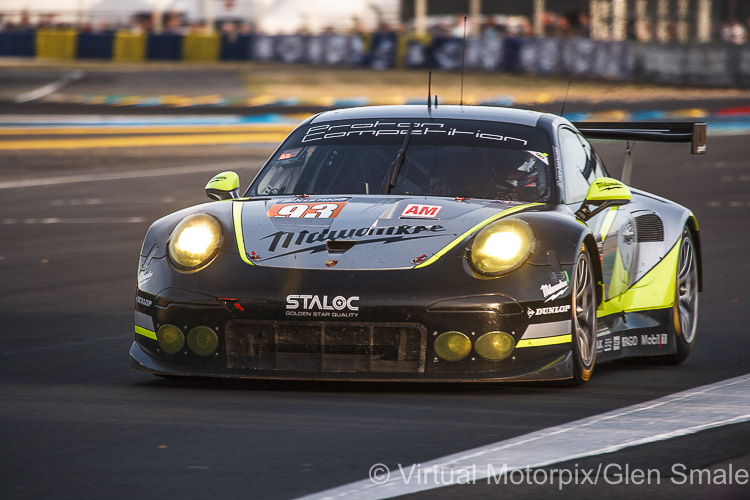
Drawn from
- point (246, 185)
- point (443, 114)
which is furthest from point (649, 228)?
point (246, 185)

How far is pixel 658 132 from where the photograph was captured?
796 cm

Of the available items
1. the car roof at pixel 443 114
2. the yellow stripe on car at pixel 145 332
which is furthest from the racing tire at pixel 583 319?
the yellow stripe on car at pixel 145 332

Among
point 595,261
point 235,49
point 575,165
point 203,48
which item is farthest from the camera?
point 235,49

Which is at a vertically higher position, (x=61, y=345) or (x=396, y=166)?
(x=396, y=166)

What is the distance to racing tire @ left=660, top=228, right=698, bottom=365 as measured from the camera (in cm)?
711

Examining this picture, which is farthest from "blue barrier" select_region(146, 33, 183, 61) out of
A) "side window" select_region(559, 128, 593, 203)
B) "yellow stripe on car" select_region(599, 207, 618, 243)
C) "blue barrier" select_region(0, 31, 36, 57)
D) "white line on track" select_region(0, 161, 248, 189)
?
"yellow stripe on car" select_region(599, 207, 618, 243)

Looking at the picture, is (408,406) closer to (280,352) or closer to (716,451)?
(280,352)

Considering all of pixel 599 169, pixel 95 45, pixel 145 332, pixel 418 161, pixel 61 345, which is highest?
pixel 418 161

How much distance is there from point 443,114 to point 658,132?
4.59 ft

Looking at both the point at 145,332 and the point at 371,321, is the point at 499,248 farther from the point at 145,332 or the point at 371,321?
the point at 145,332

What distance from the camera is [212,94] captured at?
36.1 m

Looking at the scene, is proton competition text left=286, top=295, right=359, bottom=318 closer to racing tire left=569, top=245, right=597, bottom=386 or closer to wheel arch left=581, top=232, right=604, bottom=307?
racing tire left=569, top=245, right=597, bottom=386

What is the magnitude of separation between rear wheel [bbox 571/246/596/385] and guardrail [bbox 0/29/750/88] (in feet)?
103

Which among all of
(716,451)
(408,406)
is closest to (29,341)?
(408,406)
